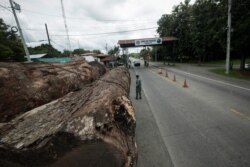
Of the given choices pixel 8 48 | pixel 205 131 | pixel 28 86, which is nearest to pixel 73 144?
pixel 28 86

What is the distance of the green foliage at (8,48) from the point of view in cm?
2358

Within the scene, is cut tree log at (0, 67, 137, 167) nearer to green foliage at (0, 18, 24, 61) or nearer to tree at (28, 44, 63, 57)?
green foliage at (0, 18, 24, 61)

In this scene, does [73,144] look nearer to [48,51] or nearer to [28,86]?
[28,86]

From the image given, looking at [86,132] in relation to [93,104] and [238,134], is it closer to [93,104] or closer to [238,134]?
[93,104]

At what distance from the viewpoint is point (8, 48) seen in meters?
24.4

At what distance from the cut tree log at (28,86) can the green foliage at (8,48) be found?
21252 mm

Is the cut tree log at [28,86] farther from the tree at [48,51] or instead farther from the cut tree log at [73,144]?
the tree at [48,51]

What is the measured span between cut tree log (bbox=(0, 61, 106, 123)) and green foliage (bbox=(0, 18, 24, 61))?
21252 millimetres

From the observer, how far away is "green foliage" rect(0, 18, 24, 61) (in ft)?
77.4

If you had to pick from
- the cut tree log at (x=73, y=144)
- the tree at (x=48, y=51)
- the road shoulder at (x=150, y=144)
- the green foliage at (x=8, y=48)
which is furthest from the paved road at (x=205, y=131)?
the tree at (x=48, y=51)

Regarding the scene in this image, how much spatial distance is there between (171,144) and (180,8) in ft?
162

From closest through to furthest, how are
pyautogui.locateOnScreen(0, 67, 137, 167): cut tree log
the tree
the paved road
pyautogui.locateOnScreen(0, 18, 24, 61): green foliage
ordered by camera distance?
1. pyautogui.locateOnScreen(0, 67, 137, 167): cut tree log
2. the paved road
3. pyautogui.locateOnScreen(0, 18, 24, 61): green foliage
4. the tree

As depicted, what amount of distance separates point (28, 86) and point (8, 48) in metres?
23.5

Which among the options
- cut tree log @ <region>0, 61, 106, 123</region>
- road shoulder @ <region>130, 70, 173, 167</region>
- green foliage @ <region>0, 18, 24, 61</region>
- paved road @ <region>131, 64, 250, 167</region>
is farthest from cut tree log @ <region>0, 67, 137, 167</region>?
green foliage @ <region>0, 18, 24, 61</region>
